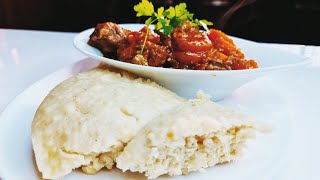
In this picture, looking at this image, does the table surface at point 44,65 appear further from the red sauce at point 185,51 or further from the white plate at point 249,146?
the red sauce at point 185,51

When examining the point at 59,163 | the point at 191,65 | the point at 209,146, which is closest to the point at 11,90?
the point at 191,65

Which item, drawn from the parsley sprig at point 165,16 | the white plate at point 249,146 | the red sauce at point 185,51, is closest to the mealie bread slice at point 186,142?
the white plate at point 249,146

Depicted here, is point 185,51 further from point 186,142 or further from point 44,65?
point 44,65

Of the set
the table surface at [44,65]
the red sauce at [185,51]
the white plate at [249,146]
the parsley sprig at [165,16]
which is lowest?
the table surface at [44,65]

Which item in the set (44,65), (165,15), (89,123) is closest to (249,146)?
(89,123)

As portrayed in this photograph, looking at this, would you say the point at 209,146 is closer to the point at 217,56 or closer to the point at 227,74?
the point at 227,74

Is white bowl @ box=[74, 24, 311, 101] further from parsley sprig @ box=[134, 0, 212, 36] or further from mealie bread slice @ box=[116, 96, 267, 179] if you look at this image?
mealie bread slice @ box=[116, 96, 267, 179]
